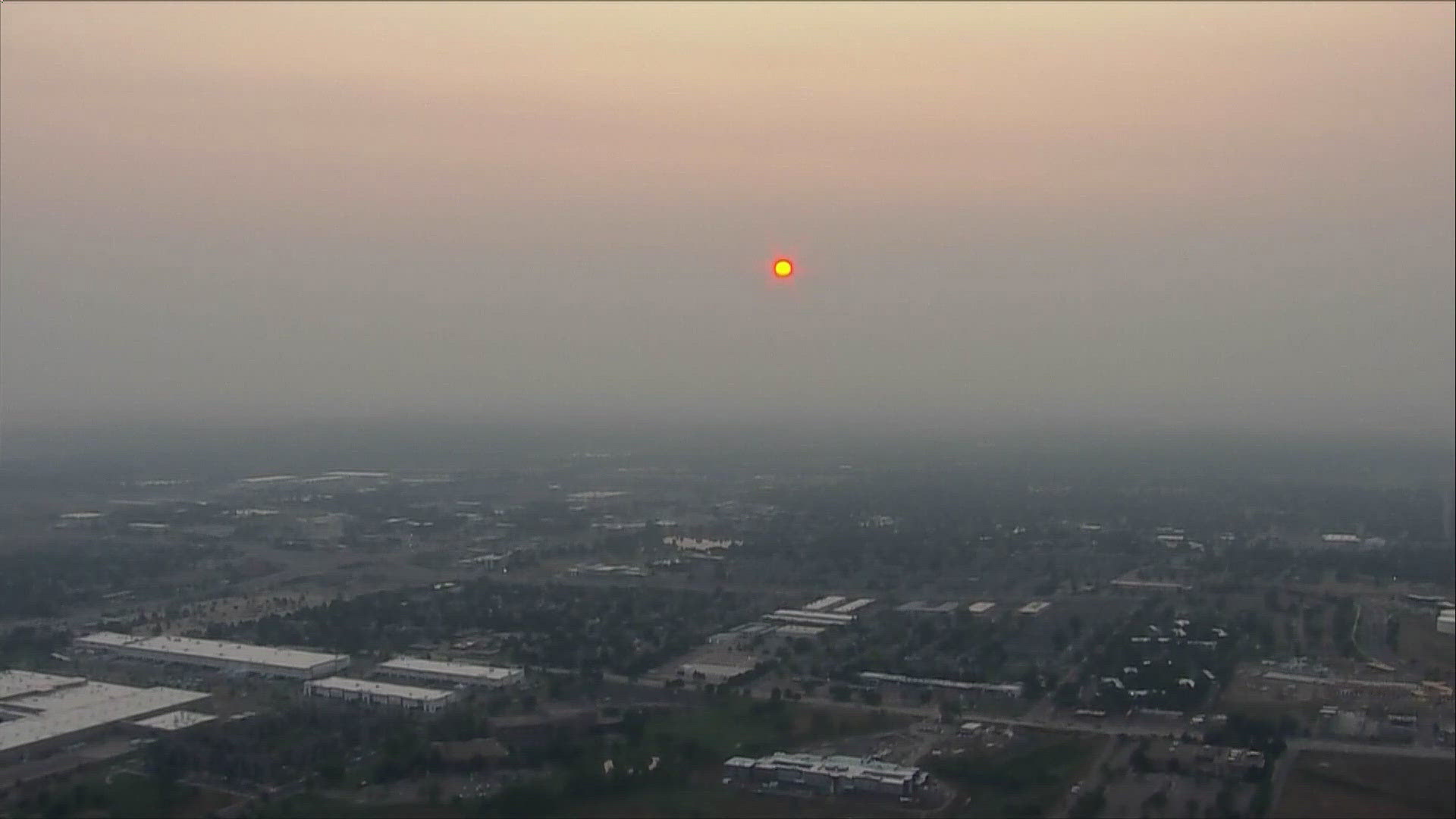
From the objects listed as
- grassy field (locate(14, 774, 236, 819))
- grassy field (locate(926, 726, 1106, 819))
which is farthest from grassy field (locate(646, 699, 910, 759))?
grassy field (locate(14, 774, 236, 819))

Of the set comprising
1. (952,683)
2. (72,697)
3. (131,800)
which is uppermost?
(72,697)

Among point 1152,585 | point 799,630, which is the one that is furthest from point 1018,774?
point 1152,585

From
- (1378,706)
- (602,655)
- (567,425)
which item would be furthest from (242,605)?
(567,425)

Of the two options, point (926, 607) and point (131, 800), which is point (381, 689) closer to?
point (131, 800)

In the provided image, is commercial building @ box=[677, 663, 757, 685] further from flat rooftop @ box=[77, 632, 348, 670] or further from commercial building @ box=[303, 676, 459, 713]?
flat rooftop @ box=[77, 632, 348, 670]

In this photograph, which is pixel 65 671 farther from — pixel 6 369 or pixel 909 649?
pixel 909 649
